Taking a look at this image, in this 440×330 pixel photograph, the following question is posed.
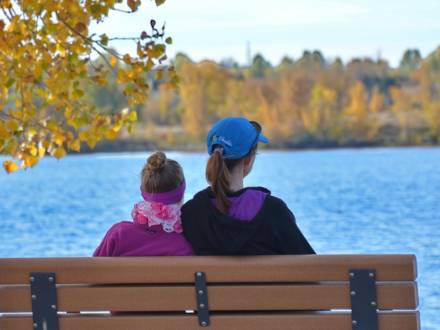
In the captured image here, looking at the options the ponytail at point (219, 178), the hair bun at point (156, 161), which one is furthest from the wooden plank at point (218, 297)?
the hair bun at point (156, 161)

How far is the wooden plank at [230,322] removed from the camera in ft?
10.6

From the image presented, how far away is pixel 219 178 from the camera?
3.38m

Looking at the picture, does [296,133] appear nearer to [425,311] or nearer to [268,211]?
[425,311]

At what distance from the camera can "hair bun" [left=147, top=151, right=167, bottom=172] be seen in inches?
135

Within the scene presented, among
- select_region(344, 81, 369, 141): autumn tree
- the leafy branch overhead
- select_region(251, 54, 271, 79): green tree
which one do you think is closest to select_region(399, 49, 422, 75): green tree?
select_region(344, 81, 369, 141): autumn tree

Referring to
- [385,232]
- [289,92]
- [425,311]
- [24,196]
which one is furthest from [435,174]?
[289,92]

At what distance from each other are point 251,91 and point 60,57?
65.0m

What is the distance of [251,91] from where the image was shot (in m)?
69.2

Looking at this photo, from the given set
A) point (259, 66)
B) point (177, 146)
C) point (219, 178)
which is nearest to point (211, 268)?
point (219, 178)

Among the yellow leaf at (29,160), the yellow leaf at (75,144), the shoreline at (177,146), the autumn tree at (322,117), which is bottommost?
the shoreline at (177,146)

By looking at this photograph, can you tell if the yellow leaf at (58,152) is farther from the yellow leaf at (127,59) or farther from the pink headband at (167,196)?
the pink headband at (167,196)

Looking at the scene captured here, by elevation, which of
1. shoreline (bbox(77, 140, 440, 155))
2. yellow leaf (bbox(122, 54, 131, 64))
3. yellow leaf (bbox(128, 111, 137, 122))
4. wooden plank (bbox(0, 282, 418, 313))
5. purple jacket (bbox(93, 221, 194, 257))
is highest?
yellow leaf (bbox(122, 54, 131, 64))

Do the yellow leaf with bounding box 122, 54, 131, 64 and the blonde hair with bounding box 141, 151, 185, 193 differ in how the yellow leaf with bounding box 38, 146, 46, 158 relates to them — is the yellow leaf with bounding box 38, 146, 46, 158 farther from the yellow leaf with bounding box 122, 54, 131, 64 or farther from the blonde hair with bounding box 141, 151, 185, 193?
the blonde hair with bounding box 141, 151, 185, 193

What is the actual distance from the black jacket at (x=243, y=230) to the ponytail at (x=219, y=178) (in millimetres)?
30
